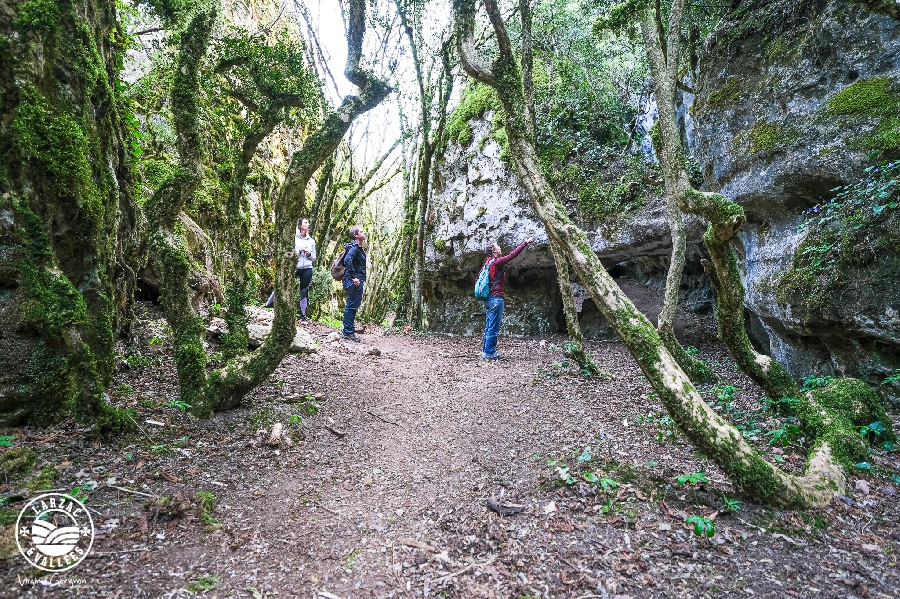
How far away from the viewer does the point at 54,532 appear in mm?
2668

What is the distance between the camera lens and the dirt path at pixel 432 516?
8.92 ft

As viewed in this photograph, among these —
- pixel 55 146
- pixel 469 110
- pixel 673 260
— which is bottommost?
pixel 55 146

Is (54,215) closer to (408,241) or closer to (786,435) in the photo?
(786,435)

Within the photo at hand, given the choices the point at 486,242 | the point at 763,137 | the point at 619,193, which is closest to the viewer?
the point at 763,137

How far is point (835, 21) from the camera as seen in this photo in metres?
6.04

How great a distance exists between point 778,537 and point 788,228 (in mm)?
5375

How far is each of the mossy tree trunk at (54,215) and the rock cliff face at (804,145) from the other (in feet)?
27.5

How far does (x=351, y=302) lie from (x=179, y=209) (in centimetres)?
567

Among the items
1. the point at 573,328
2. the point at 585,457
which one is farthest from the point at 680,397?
the point at 573,328

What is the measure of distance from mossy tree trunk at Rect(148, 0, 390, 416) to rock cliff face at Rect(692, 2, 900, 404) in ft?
19.5

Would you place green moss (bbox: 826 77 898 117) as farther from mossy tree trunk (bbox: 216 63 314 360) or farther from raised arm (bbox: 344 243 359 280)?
raised arm (bbox: 344 243 359 280)

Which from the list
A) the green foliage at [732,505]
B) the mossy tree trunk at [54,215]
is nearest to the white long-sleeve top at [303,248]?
the mossy tree trunk at [54,215]

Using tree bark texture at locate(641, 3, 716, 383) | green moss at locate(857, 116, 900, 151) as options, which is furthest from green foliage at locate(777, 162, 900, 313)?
tree bark texture at locate(641, 3, 716, 383)

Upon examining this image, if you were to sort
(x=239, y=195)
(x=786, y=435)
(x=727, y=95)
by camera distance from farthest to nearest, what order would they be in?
(x=727, y=95)
(x=239, y=195)
(x=786, y=435)
